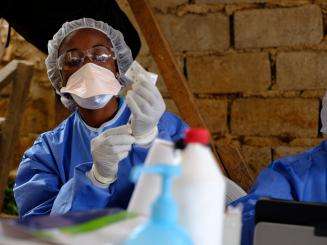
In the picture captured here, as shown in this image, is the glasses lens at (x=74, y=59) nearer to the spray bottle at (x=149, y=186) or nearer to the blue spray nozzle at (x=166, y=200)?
the spray bottle at (x=149, y=186)

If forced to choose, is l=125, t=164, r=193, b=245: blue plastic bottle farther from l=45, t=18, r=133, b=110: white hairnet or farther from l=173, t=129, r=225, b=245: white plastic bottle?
l=45, t=18, r=133, b=110: white hairnet

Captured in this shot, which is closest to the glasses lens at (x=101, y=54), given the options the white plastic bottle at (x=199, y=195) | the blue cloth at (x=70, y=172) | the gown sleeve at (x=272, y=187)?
the blue cloth at (x=70, y=172)

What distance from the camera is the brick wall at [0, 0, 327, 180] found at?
270 centimetres

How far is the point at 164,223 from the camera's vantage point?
647 millimetres

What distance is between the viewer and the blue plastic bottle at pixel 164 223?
0.64 meters

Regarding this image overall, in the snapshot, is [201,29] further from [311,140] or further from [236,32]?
[311,140]

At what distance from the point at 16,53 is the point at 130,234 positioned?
9.29ft

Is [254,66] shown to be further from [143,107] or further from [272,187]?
[272,187]

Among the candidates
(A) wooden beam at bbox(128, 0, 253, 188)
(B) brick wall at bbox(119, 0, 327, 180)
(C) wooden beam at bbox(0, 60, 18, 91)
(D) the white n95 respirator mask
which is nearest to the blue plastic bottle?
(D) the white n95 respirator mask

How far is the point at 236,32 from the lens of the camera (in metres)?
2.81

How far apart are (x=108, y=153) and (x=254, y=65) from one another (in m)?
1.50

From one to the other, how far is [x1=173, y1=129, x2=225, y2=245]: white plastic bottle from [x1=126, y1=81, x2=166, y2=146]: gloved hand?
34.5 inches

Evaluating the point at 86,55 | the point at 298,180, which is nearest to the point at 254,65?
the point at 86,55

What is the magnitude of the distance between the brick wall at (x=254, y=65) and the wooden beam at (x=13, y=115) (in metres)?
0.66
